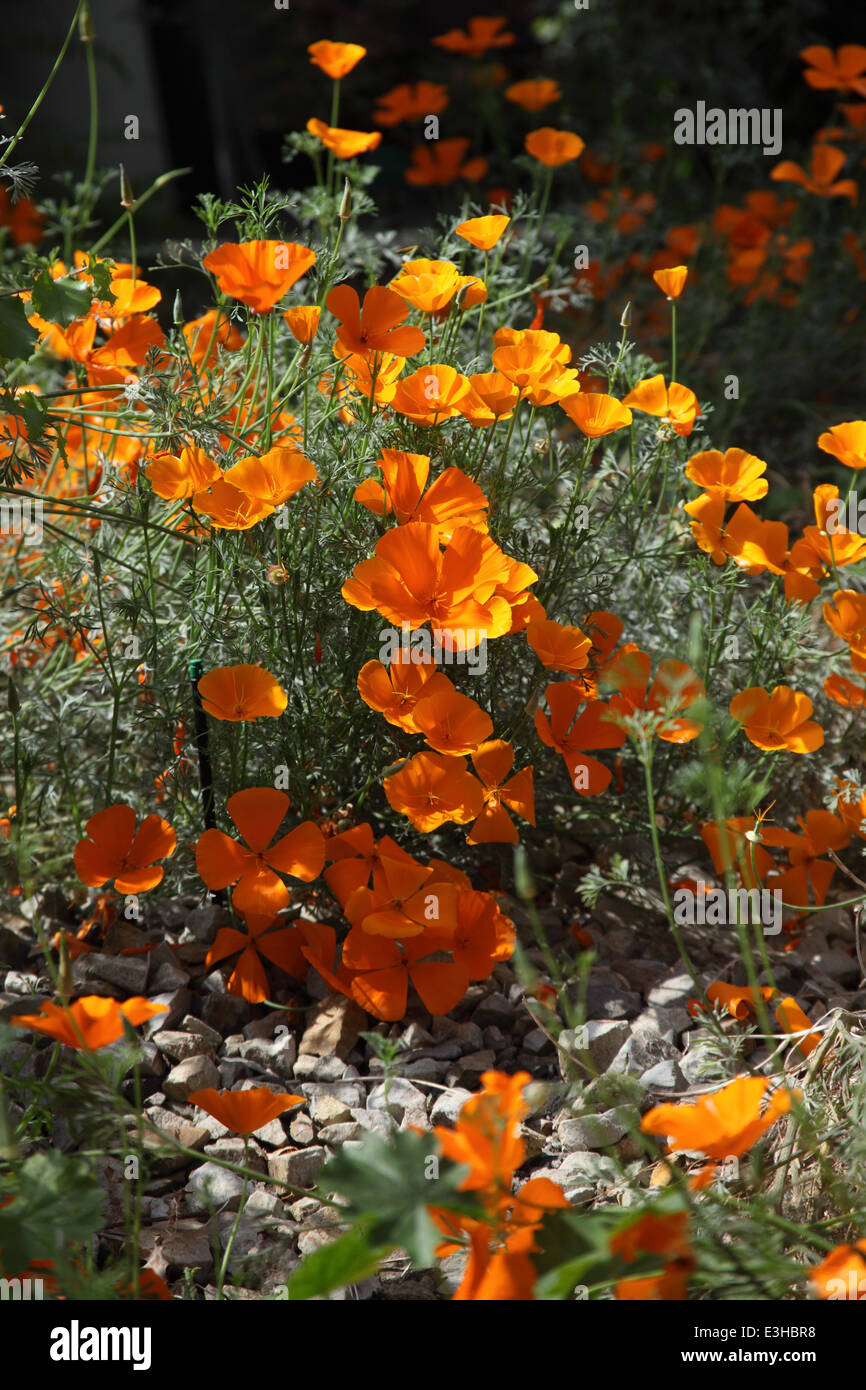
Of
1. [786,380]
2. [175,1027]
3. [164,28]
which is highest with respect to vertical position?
[164,28]

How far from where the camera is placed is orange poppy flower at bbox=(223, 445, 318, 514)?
1.21 metres

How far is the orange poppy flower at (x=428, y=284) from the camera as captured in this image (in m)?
1.31

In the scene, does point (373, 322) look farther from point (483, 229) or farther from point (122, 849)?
point (122, 849)

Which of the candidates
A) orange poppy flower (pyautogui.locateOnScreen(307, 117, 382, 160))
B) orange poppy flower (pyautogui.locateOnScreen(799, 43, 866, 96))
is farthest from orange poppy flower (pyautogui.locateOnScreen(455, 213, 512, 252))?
orange poppy flower (pyautogui.locateOnScreen(799, 43, 866, 96))

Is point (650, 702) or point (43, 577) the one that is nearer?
point (650, 702)

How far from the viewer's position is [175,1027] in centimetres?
143

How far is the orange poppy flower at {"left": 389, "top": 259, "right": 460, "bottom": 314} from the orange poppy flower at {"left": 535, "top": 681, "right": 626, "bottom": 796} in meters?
0.45

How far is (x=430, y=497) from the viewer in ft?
4.11

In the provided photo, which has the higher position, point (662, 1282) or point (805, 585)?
→ point (805, 585)

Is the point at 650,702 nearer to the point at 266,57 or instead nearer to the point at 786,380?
the point at 786,380

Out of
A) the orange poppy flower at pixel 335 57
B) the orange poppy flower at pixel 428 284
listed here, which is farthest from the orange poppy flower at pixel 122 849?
the orange poppy flower at pixel 335 57

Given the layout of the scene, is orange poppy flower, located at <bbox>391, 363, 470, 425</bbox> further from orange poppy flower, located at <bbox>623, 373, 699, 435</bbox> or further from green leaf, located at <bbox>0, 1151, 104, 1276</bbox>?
green leaf, located at <bbox>0, 1151, 104, 1276</bbox>
